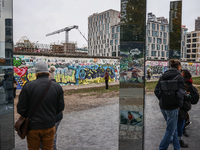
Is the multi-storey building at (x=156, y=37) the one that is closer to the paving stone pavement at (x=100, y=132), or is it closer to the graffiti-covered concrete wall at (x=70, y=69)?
the graffiti-covered concrete wall at (x=70, y=69)

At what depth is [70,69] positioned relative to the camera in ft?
59.9

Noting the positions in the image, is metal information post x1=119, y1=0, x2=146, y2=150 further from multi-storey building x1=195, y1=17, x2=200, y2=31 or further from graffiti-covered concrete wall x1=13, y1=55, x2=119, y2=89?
multi-storey building x1=195, y1=17, x2=200, y2=31

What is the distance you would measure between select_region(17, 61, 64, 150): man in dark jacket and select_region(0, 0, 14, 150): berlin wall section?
156 centimetres

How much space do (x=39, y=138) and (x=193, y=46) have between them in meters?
105

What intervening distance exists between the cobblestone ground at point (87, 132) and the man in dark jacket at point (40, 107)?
5.14ft

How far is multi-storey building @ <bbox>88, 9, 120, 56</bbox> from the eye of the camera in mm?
85625

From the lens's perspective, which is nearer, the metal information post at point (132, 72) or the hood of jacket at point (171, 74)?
the metal information post at point (132, 72)

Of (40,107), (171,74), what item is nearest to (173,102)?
(171,74)

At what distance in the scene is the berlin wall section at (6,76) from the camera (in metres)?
3.74

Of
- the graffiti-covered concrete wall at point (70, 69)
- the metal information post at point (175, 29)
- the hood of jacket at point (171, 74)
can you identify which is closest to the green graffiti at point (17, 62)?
the graffiti-covered concrete wall at point (70, 69)

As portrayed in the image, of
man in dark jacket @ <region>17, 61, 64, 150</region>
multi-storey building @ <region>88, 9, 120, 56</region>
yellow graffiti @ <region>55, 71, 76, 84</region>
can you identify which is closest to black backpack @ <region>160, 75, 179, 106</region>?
man in dark jacket @ <region>17, 61, 64, 150</region>

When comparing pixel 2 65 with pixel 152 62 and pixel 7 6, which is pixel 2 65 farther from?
pixel 152 62

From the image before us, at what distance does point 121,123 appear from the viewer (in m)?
3.25

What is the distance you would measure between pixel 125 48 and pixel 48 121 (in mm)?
1727
